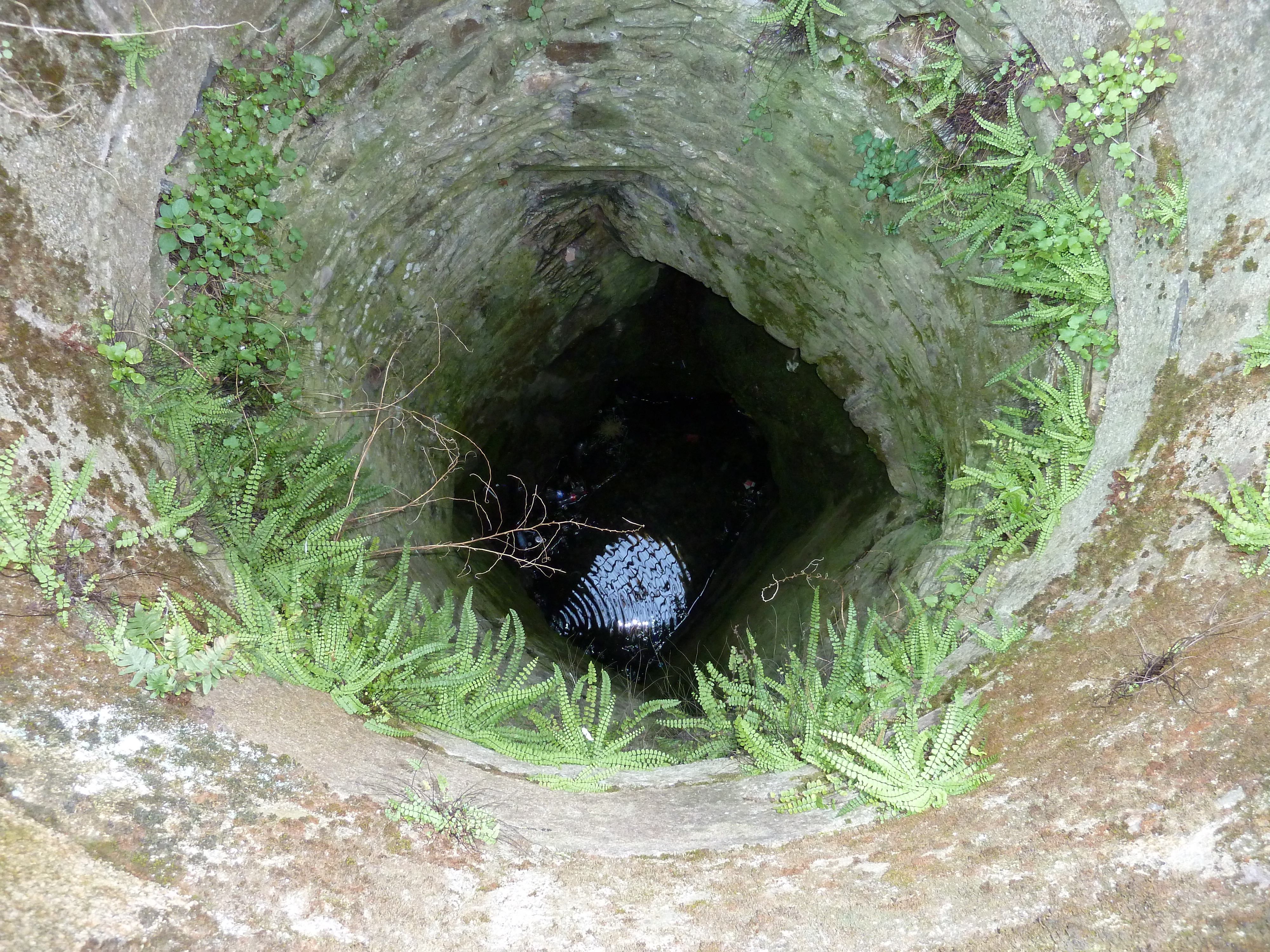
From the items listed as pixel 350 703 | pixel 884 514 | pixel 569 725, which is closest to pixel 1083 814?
pixel 569 725

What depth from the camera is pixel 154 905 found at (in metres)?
1.62

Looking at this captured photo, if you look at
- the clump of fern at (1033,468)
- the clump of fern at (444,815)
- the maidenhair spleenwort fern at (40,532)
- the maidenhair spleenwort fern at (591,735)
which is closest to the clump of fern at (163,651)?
the maidenhair spleenwort fern at (40,532)

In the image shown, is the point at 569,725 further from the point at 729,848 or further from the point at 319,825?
the point at 319,825

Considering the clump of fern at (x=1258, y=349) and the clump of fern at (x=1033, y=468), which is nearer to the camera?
the clump of fern at (x=1258, y=349)

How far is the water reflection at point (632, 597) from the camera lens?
666 cm

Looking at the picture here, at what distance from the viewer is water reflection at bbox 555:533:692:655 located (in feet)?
21.9

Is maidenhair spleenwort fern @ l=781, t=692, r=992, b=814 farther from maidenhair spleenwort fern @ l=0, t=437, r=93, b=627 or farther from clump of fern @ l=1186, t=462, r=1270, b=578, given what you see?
maidenhair spleenwort fern @ l=0, t=437, r=93, b=627

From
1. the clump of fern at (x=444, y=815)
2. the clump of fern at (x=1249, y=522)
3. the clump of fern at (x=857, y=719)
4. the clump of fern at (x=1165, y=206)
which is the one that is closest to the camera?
the clump of fern at (x=444, y=815)

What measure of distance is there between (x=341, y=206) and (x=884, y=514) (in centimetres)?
377

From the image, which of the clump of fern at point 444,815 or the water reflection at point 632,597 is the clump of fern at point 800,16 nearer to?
the clump of fern at point 444,815

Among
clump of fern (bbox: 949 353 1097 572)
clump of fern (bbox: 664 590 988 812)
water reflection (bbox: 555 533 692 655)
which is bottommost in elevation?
water reflection (bbox: 555 533 692 655)

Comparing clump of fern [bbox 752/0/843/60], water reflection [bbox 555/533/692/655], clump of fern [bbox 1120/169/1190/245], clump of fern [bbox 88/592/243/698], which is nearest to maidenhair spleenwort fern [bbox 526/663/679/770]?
clump of fern [bbox 88/592/243/698]

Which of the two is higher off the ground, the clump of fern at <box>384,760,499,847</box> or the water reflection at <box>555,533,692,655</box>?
the clump of fern at <box>384,760,499,847</box>

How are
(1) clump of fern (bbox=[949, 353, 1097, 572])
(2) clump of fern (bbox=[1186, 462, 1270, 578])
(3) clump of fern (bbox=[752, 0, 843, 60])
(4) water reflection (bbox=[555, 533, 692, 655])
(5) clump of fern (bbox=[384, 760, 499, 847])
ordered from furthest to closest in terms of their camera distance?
(4) water reflection (bbox=[555, 533, 692, 655]) → (3) clump of fern (bbox=[752, 0, 843, 60]) → (1) clump of fern (bbox=[949, 353, 1097, 572]) → (2) clump of fern (bbox=[1186, 462, 1270, 578]) → (5) clump of fern (bbox=[384, 760, 499, 847])
